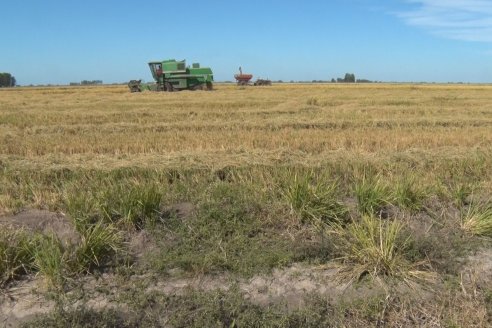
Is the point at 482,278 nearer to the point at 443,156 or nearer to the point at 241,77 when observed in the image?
the point at 443,156

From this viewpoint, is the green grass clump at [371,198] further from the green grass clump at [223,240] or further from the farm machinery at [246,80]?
the farm machinery at [246,80]

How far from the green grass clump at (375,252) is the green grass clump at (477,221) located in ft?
3.04

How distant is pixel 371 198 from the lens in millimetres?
5312

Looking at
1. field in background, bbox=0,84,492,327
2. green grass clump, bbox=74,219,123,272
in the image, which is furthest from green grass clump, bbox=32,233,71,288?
green grass clump, bbox=74,219,123,272

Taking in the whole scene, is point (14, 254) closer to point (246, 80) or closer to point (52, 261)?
point (52, 261)

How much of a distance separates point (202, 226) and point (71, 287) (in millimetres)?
1427

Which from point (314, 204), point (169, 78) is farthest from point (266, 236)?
point (169, 78)

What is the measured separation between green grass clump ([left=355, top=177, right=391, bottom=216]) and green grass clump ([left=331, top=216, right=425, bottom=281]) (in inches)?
24.0

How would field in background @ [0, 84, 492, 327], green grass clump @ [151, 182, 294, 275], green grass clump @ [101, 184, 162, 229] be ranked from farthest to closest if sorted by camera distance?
green grass clump @ [101, 184, 162, 229]
green grass clump @ [151, 182, 294, 275]
field in background @ [0, 84, 492, 327]

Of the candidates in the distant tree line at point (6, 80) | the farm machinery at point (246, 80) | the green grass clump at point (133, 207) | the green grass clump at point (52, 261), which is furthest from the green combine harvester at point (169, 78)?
the distant tree line at point (6, 80)

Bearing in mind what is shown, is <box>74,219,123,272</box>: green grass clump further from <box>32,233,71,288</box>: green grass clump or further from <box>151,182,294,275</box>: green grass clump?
<box>151,182,294,275</box>: green grass clump

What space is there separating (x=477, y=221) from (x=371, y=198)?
3.58 feet

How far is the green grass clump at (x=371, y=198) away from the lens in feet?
17.3

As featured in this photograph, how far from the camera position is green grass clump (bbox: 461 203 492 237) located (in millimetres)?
4980
